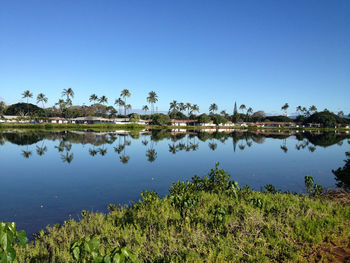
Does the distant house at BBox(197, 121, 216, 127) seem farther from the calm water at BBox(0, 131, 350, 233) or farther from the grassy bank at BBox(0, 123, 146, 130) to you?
the calm water at BBox(0, 131, 350, 233)

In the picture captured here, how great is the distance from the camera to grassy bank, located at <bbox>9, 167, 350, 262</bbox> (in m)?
5.38

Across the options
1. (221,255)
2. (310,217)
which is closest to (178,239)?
(221,255)

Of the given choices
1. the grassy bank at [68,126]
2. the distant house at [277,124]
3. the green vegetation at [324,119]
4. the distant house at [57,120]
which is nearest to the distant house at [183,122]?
the grassy bank at [68,126]

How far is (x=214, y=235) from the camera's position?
6445 millimetres

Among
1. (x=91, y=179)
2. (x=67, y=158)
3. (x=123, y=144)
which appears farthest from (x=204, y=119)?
(x=91, y=179)

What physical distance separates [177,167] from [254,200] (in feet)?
51.8

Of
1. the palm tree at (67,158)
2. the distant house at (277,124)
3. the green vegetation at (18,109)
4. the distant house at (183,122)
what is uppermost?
the green vegetation at (18,109)

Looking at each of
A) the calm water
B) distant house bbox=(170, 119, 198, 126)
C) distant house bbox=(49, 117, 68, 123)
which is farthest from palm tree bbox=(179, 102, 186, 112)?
the calm water

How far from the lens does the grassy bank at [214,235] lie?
17.6ft

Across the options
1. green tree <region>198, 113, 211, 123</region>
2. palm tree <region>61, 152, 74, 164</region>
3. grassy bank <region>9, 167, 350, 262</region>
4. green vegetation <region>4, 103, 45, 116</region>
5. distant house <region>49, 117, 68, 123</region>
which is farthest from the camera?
green vegetation <region>4, 103, 45, 116</region>

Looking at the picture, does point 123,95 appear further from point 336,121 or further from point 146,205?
point 336,121

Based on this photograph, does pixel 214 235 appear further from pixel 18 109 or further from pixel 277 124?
pixel 277 124

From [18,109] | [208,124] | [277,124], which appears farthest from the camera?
[277,124]

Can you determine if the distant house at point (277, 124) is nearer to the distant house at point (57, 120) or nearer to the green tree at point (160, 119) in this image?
the green tree at point (160, 119)
